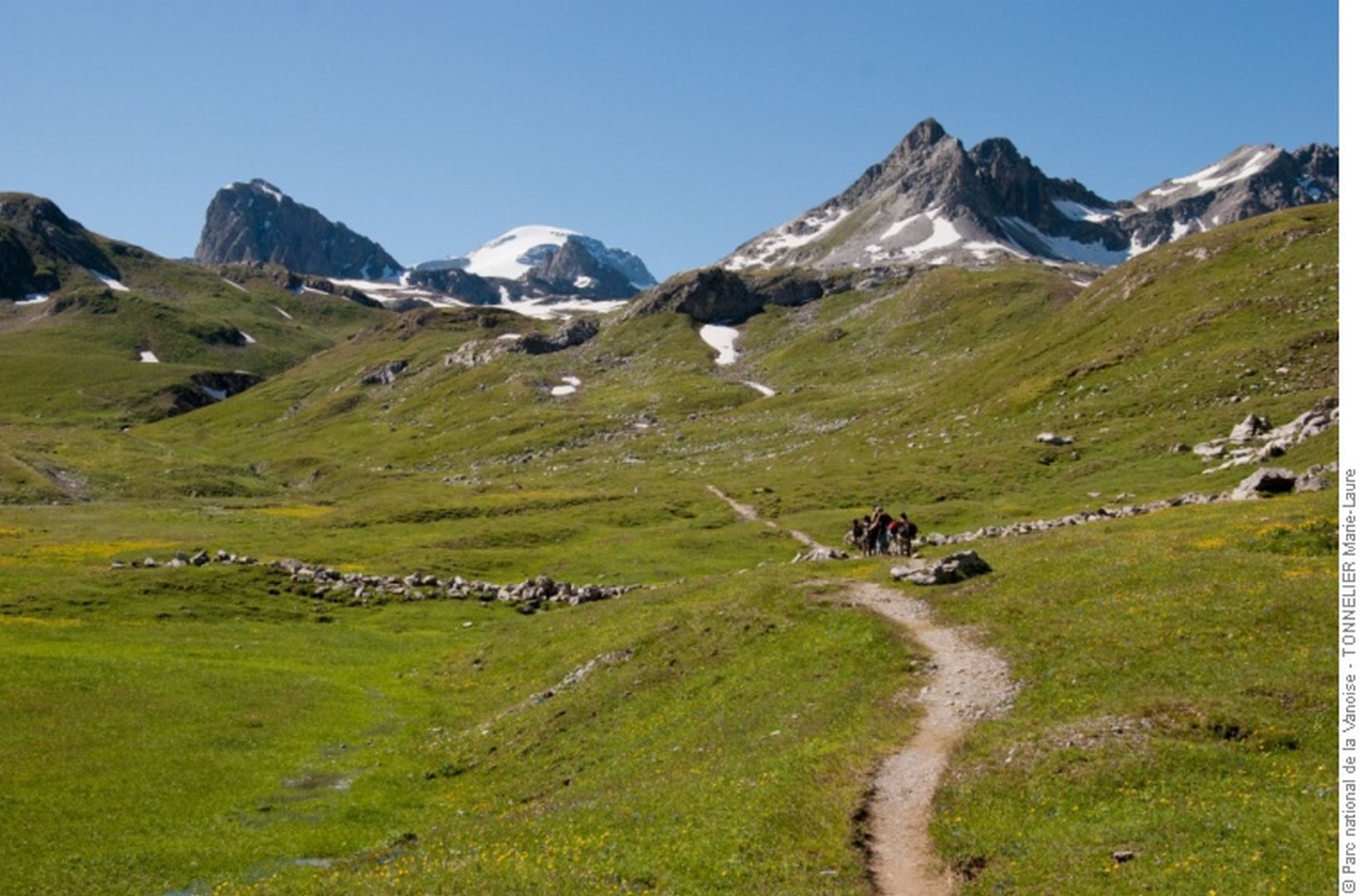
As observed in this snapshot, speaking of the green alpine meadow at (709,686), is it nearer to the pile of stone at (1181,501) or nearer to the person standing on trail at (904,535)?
the pile of stone at (1181,501)

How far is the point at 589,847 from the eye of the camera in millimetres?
22625

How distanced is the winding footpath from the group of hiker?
1529 centimetres

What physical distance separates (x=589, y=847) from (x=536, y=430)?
164 metres

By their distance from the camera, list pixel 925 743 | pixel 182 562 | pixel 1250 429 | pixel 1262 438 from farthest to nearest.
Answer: pixel 1250 429 → pixel 1262 438 → pixel 182 562 → pixel 925 743

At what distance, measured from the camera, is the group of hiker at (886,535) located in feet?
191

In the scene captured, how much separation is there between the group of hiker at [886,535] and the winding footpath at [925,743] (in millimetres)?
15294

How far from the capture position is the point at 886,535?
59.5m

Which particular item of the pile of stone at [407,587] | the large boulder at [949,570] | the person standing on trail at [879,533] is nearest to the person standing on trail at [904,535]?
the person standing on trail at [879,533]

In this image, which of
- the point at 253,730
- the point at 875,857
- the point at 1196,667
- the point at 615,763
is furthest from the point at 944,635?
the point at 253,730

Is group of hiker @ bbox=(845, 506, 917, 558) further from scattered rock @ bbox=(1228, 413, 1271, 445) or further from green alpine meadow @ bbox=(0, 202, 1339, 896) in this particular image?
scattered rock @ bbox=(1228, 413, 1271, 445)

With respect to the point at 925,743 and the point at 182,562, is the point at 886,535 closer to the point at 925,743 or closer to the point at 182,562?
the point at 925,743

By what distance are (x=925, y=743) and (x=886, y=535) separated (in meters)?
33.5

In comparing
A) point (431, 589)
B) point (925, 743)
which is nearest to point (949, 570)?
point (925, 743)

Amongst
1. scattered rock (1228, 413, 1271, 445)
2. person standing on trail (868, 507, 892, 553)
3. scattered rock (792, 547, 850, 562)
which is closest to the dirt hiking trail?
scattered rock (792, 547, 850, 562)
